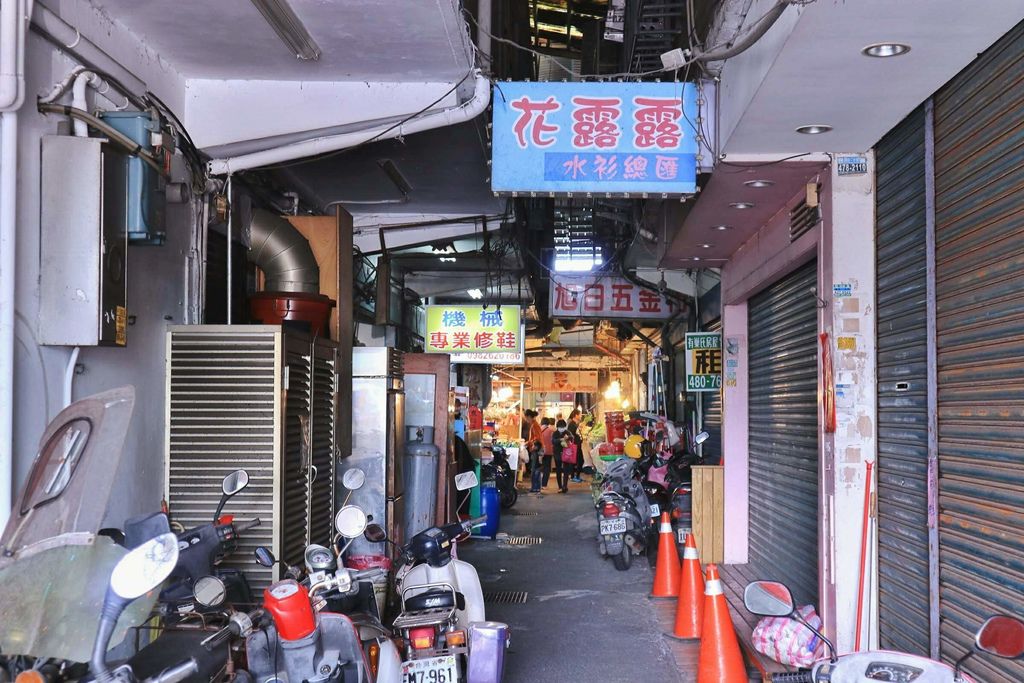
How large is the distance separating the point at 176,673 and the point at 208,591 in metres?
1.02

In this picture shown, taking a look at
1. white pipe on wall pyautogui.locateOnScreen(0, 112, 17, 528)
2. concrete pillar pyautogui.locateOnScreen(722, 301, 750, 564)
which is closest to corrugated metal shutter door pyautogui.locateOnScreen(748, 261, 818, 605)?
concrete pillar pyautogui.locateOnScreen(722, 301, 750, 564)

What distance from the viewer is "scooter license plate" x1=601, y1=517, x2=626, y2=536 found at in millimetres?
10289

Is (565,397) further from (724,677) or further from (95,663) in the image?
(95,663)

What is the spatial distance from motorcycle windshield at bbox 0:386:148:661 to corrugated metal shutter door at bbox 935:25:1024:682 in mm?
3941

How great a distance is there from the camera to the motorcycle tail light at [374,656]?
4523mm

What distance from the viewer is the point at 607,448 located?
51.6ft

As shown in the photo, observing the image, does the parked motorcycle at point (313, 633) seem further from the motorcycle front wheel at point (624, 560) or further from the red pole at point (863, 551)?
the motorcycle front wheel at point (624, 560)

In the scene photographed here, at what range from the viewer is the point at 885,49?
4.17 m

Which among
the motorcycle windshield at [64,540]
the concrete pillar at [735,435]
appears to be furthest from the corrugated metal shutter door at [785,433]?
the motorcycle windshield at [64,540]

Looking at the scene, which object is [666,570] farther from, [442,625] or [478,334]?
[478,334]

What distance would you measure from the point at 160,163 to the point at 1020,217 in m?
4.65

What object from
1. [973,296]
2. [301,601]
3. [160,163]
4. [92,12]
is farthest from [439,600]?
[92,12]

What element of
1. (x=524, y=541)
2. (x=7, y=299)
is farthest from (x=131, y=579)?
(x=524, y=541)

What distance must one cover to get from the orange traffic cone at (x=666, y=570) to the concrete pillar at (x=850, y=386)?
2.95 meters
